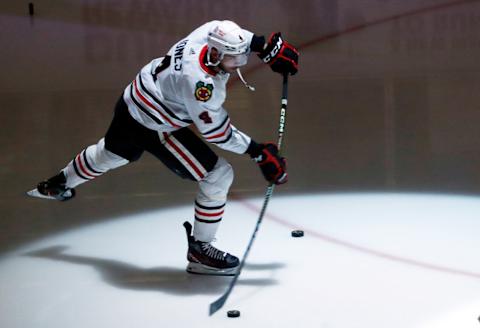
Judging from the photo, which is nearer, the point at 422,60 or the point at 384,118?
the point at 384,118

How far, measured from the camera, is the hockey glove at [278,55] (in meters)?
3.00

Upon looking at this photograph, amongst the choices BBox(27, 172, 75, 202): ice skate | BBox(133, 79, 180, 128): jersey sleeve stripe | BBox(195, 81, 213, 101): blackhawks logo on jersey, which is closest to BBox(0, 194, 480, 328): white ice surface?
BBox(27, 172, 75, 202): ice skate

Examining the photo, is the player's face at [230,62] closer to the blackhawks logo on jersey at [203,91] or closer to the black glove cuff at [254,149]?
the blackhawks logo on jersey at [203,91]

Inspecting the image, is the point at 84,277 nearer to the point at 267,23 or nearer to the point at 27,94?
the point at 27,94

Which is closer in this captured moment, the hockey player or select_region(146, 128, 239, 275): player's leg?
the hockey player

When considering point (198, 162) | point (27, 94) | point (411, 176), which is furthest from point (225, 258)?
point (27, 94)

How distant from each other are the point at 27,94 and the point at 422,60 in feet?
8.68

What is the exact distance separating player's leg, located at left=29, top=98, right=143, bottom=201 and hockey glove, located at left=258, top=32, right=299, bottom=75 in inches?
20.6

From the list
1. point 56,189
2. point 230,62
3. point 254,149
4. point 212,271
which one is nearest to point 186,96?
point 230,62

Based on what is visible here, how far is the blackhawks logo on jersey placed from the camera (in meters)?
2.67

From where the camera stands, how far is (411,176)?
418 centimetres

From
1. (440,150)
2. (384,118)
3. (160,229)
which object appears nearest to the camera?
(160,229)

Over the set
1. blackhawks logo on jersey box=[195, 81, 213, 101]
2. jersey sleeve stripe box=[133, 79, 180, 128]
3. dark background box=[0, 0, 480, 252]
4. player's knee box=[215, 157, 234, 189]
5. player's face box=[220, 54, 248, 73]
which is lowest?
dark background box=[0, 0, 480, 252]

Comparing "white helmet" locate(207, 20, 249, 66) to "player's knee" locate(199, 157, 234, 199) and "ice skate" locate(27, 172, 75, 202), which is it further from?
"ice skate" locate(27, 172, 75, 202)
